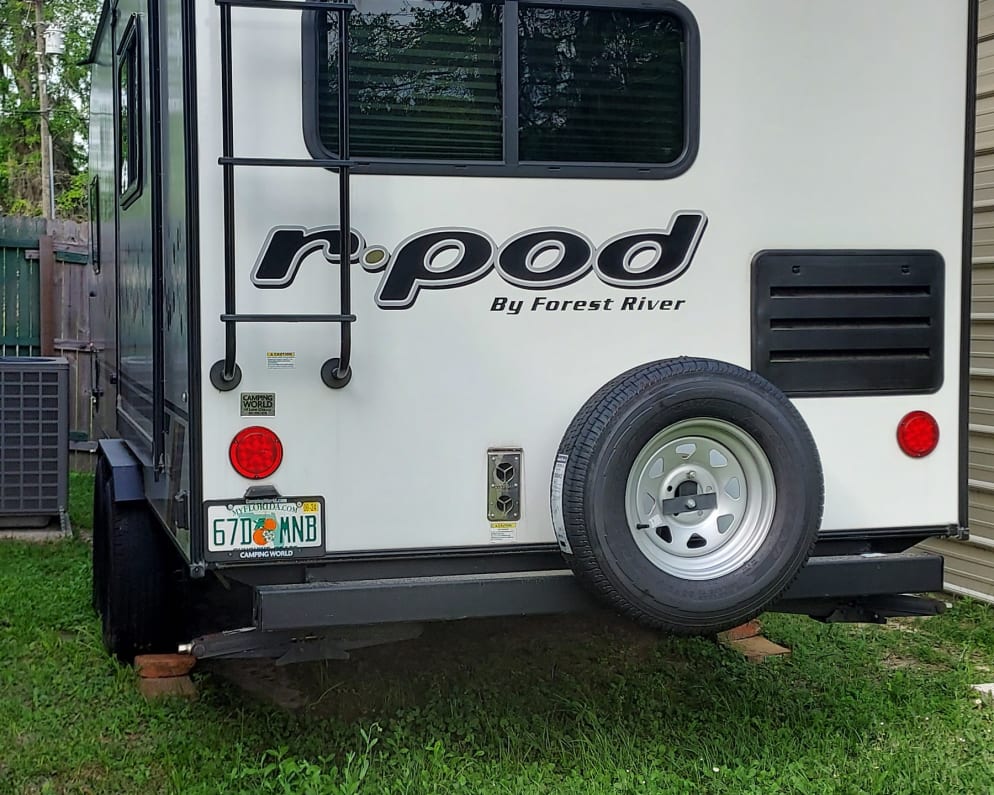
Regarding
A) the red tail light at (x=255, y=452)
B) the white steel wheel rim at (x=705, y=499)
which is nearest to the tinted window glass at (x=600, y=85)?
the white steel wheel rim at (x=705, y=499)

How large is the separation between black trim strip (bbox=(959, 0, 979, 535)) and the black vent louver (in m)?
0.10

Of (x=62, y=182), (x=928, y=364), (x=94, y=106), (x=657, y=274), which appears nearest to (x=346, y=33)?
(x=657, y=274)

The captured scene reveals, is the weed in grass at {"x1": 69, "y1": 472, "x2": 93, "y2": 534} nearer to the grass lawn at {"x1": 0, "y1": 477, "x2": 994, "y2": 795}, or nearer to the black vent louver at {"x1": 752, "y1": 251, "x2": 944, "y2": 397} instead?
the grass lawn at {"x1": 0, "y1": 477, "x2": 994, "y2": 795}

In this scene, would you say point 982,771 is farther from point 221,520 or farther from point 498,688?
point 221,520

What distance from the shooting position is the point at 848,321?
400 centimetres

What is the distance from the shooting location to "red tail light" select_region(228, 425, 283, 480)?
3.54 metres

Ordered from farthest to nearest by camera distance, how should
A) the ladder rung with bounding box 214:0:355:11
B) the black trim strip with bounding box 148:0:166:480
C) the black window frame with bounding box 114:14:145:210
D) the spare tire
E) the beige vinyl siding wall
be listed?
1. the beige vinyl siding wall
2. the black window frame with bounding box 114:14:145:210
3. the black trim strip with bounding box 148:0:166:480
4. the spare tire
5. the ladder rung with bounding box 214:0:355:11

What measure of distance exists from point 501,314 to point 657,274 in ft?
1.74

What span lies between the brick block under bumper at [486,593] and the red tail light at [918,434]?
1.18 ft

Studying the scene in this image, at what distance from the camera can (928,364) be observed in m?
4.09

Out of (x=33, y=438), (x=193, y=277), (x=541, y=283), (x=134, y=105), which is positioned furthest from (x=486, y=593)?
(x=33, y=438)

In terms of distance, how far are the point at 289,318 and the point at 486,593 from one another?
1.03 metres

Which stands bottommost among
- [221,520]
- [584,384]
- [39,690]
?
[39,690]

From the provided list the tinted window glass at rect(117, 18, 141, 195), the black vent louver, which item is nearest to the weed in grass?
the tinted window glass at rect(117, 18, 141, 195)
